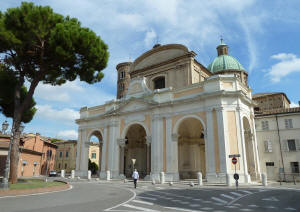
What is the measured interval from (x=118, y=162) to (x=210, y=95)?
41.4ft

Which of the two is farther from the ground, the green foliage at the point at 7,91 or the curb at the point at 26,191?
the green foliage at the point at 7,91

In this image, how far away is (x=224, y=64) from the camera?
39.0 metres

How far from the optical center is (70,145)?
164ft

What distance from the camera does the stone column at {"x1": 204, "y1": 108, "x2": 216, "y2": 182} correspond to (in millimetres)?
19078

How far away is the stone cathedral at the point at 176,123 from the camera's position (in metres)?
19.8

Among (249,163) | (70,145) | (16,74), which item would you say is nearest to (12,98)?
(16,74)

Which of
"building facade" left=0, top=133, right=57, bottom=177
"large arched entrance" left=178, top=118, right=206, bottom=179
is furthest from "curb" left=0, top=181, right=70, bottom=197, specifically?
"building facade" left=0, top=133, right=57, bottom=177

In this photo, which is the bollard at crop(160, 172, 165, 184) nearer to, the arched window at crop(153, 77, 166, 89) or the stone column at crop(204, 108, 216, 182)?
the stone column at crop(204, 108, 216, 182)

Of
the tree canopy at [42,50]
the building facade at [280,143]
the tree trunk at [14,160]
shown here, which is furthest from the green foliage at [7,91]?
the building facade at [280,143]

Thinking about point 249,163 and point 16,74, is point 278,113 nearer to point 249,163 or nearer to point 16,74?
point 249,163

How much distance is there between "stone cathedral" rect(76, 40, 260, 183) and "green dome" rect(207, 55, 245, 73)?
9482 millimetres

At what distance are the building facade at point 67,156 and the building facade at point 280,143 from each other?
1456 inches

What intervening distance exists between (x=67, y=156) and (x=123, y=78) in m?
20.8

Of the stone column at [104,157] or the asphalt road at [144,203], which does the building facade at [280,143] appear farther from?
the stone column at [104,157]
